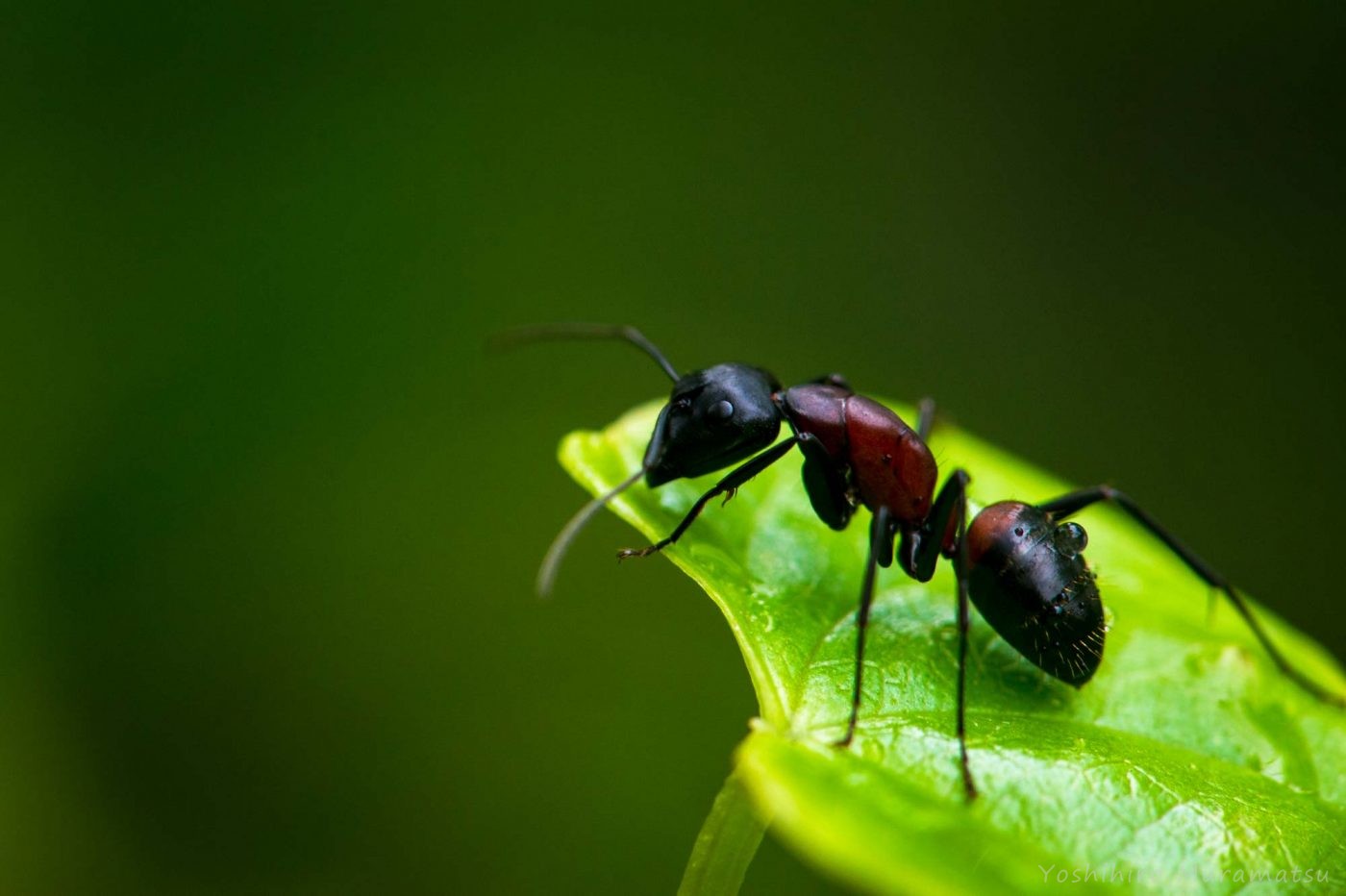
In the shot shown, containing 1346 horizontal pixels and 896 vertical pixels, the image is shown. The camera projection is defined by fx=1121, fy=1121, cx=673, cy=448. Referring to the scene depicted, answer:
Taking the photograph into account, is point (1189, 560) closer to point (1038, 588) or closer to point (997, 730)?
point (1038, 588)

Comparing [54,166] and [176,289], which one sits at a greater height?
[54,166]

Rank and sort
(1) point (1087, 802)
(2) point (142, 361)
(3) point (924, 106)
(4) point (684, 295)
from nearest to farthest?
(1) point (1087, 802) → (2) point (142, 361) → (4) point (684, 295) → (3) point (924, 106)

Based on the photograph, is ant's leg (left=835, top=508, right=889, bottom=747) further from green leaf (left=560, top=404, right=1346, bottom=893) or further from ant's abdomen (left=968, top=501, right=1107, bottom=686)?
ant's abdomen (left=968, top=501, right=1107, bottom=686)

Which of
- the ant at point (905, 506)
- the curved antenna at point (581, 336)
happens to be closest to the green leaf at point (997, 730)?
the ant at point (905, 506)

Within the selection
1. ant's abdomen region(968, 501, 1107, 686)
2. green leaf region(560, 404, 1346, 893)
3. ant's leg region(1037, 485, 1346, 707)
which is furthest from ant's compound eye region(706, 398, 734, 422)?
ant's leg region(1037, 485, 1346, 707)

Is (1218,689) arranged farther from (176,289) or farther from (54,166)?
(54,166)

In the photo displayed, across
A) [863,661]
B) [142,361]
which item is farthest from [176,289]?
[863,661]
